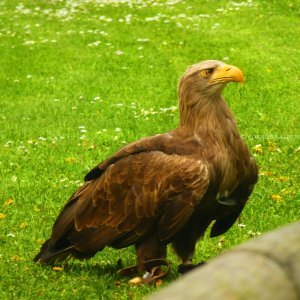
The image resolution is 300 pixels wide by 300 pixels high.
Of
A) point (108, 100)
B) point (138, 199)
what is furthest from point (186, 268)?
point (108, 100)

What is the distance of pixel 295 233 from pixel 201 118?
441 centimetres

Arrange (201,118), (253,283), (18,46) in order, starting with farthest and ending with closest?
1. (18,46)
2. (201,118)
3. (253,283)

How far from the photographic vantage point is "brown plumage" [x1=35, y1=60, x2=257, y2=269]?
6199 mm

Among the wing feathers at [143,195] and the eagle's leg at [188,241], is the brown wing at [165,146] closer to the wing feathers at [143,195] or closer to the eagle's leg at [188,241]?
the wing feathers at [143,195]

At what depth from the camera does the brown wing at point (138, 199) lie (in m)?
6.15

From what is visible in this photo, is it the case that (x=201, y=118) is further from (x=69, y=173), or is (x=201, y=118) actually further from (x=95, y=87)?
(x=95, y=87)

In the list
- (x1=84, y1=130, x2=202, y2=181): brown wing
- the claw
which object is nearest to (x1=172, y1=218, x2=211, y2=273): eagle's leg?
the claw

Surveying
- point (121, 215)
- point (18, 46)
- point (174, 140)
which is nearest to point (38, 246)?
point (121, 215)

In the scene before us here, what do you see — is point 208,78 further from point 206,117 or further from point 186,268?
point 186,268

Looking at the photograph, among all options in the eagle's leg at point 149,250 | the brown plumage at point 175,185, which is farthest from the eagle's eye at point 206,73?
the eagle's leg at point 149,250

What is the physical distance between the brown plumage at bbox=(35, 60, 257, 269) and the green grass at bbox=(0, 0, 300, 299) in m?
0.37

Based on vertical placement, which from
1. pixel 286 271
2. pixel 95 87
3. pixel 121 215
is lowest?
pixel 95 87

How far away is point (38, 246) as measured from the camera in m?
7.97

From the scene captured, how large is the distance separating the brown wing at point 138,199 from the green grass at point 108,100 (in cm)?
39
